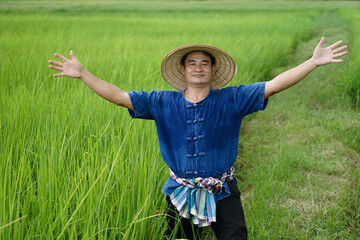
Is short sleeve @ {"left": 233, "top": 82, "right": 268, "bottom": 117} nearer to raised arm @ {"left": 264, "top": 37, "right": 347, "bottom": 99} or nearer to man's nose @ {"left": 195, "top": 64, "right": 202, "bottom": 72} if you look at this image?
raised arm @ {"left": 264, "top": 37, "right": 347, "bottom": 99}

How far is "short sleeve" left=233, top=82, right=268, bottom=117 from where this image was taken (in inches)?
64.4

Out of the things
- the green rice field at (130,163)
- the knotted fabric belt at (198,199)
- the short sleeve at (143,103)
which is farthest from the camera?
the short sleeve at (143,103)

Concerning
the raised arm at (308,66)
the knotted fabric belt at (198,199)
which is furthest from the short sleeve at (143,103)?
the raised arm at (308,66)

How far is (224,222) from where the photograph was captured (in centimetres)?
155

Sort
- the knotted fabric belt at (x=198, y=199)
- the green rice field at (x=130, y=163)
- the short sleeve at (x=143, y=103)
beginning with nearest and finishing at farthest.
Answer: the green rice field at (x=130, y=163), the knotted fabric belt at (x=198, y=199), the short sleeve at (x=143, y=103)

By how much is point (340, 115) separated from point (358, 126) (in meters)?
Answer: 0.45

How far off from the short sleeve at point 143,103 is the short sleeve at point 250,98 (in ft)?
1.24

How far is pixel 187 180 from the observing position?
1.57m

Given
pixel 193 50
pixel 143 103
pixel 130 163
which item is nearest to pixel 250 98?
pixel 193 50

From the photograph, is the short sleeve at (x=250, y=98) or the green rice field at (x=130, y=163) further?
the short sleeve at (x=250, y=98)

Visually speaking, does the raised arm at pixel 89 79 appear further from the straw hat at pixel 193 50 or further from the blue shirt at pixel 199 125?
the straw hat at pixel 193 50

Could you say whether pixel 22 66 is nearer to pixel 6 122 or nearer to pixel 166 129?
pixel 6 122

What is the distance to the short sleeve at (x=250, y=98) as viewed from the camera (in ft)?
5.36

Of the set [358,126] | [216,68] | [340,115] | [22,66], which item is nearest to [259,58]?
[340,115]
